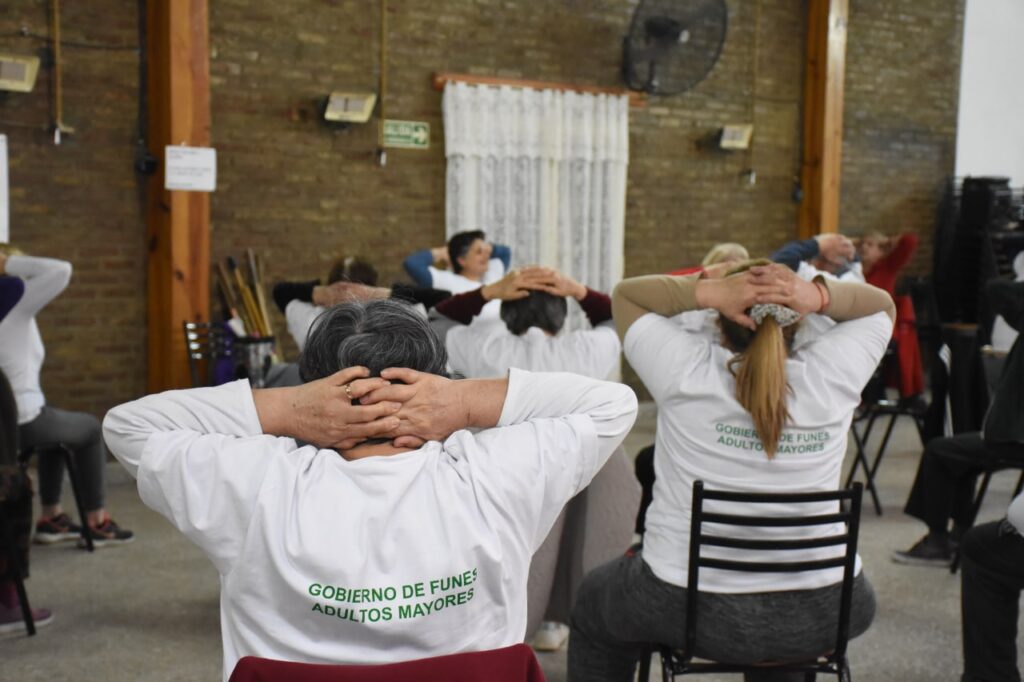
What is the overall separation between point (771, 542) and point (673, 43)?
17.9ft

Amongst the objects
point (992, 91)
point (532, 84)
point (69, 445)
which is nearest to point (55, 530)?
point (69, 445)

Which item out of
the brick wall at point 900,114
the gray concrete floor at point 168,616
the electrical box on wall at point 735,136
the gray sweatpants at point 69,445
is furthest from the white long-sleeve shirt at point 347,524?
the brick wall at point 900,114

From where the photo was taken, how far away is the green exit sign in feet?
20.5

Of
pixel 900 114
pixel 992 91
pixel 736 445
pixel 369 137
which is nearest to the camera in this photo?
pixel 736 445

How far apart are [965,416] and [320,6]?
4292 millimetres

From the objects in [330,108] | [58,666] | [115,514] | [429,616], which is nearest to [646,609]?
[429,616]

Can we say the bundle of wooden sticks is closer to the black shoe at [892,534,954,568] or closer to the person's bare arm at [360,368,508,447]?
the black shoe at [892,534,954,568]

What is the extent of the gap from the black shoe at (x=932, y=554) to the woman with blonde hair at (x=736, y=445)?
2014 millimetres

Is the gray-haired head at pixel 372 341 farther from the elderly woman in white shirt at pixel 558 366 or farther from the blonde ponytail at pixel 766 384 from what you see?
the elderly woman in white shirt at pixel 558 366

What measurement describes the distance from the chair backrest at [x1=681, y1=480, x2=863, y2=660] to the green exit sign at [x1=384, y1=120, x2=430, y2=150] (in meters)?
4.68

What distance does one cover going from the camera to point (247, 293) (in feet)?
19.0

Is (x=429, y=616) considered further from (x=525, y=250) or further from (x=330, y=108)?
(x=525, y=250)

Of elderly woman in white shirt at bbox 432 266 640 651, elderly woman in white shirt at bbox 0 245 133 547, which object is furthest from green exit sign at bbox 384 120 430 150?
elderly woman in white shirt at bbox 432 266 640 651

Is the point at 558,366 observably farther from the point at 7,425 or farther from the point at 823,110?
the point at 823,110
